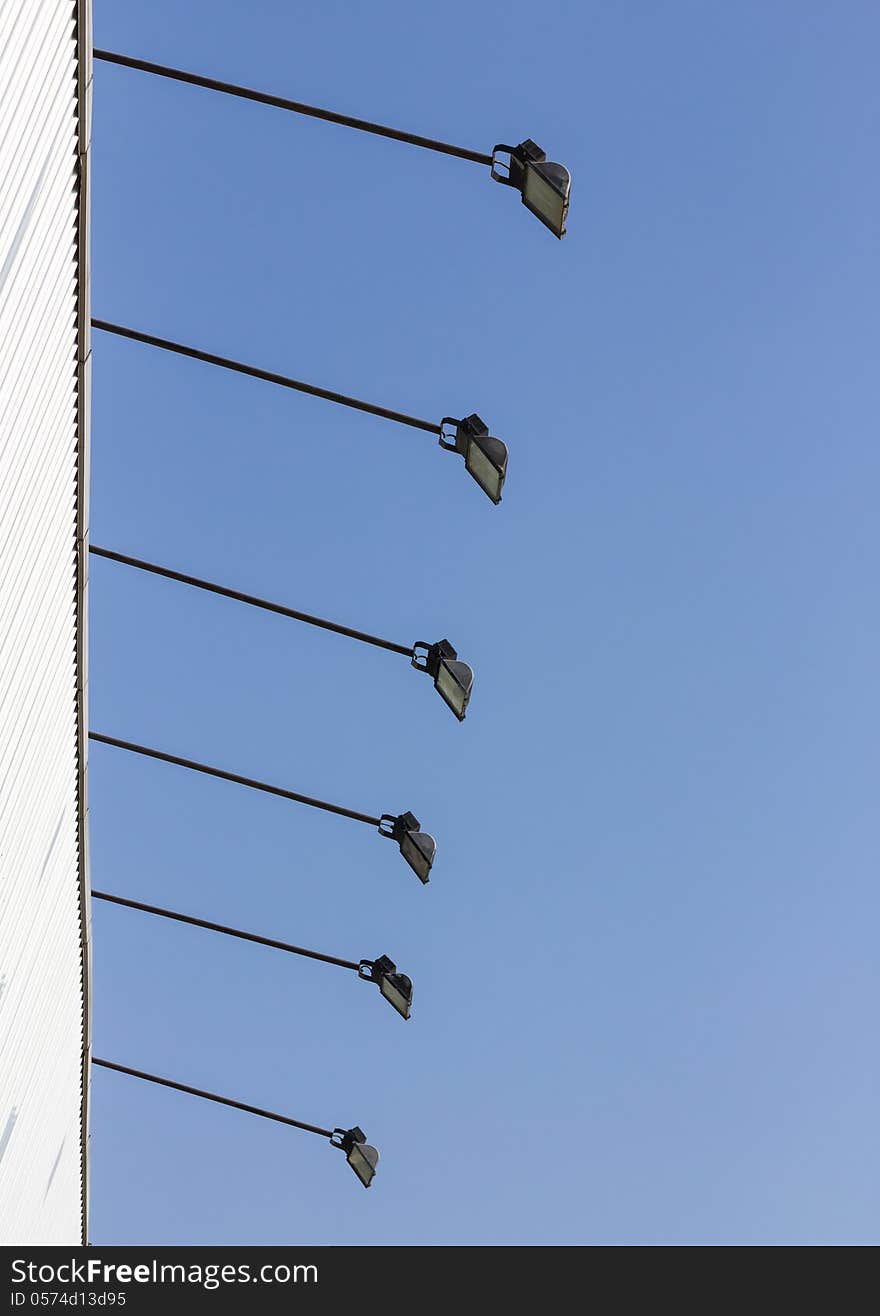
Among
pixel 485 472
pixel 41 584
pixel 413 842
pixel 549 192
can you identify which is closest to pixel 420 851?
pixel 413 842

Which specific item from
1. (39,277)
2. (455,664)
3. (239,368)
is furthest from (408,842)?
(39,277)

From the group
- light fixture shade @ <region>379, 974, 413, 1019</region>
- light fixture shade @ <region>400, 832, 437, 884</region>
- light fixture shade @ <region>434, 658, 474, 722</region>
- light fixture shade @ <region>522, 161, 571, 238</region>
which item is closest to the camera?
light fixture shade @ <region>522, 161, 571, 238</region>

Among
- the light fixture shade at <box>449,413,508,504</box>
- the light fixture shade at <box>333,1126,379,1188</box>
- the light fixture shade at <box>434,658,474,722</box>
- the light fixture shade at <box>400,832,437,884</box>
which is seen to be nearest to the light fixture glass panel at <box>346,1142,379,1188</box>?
the light fixture shade at <box>333,1126,379,1188</box>

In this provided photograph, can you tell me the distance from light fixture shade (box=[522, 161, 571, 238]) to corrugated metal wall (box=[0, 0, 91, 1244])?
409 centimetres

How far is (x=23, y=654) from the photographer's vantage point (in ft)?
44.4

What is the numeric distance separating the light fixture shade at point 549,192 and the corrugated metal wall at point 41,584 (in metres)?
4.09

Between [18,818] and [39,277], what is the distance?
5.48 meters

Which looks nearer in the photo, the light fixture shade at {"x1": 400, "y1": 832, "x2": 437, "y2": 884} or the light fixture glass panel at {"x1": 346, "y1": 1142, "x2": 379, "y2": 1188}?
the light fixture shade at {"x1": 400, "y1": 832, "x2": 437, "y2": 884}

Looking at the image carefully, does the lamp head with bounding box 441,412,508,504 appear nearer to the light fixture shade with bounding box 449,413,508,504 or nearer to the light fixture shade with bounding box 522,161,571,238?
the light fixture shade with bounding box 449,413,508,504

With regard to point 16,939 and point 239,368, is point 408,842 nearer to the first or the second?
point 16,939

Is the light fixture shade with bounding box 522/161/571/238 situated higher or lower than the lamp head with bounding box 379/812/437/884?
higher

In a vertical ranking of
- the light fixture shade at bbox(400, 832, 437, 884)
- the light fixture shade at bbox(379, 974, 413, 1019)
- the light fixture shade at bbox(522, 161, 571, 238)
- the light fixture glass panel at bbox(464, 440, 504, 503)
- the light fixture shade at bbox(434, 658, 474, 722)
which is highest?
the light fixture shade at bbox(522, 161, 571, 238)

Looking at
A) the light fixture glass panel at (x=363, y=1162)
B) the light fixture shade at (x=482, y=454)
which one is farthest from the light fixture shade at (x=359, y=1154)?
the light fixture shade at (x=482, y=454)

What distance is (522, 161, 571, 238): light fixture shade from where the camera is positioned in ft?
43.6
